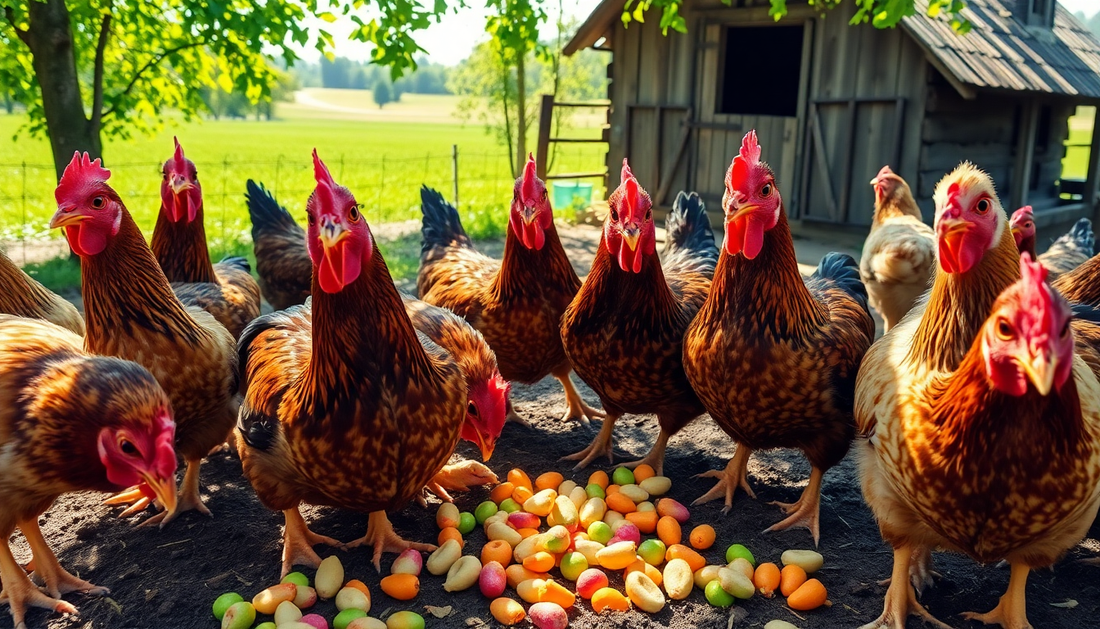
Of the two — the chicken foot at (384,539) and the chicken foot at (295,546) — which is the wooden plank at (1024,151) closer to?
the chicken foot at (384,539)

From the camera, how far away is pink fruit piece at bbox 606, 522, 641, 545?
3.02m

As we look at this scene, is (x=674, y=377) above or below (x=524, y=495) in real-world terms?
above

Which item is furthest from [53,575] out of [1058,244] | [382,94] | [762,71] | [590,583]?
[382,94]

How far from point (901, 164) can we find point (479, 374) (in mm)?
7573

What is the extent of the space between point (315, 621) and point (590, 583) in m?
0.96

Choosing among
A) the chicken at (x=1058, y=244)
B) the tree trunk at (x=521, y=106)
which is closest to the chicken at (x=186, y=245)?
the chicken at (x=1058, y=244)

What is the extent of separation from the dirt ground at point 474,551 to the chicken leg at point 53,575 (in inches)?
1.8

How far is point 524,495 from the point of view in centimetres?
336

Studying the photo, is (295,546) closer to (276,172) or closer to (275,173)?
(276,172)

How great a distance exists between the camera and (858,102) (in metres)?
9.16

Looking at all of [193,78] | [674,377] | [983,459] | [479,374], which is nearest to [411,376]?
[479,374]

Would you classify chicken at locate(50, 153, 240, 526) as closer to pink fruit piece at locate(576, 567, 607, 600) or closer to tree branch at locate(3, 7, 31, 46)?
pink fruit piece at locate(576, 567, 607, 600)

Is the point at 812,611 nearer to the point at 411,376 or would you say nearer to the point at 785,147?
the point at 411,376

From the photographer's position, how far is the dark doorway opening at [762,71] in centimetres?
1218
